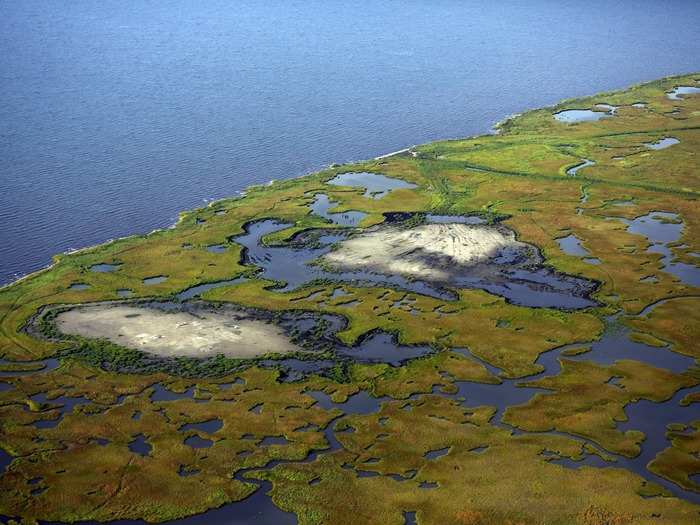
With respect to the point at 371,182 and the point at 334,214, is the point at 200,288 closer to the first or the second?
the point at 334,214

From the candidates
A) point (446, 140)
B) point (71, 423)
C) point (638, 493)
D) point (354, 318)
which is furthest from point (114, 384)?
point (446, 140)

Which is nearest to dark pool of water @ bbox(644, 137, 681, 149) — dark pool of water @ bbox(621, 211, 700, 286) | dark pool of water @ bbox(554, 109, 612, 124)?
dark pool of water @ bbox(554, 109, 612, 124)

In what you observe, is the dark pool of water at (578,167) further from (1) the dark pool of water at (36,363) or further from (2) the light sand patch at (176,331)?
(1) the dark pool of water at (36,363)

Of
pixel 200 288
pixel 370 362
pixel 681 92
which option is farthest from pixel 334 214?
pixel 681 92

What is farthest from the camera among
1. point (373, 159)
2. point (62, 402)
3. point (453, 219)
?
point (373, 159)

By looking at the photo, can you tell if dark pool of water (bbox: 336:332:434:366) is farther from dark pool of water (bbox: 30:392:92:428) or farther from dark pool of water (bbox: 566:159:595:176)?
dark pool of water (bbox: 566:159:595:176)

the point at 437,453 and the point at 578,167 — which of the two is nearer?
the point at 437,453

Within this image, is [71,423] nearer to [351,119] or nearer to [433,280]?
[433,280]
